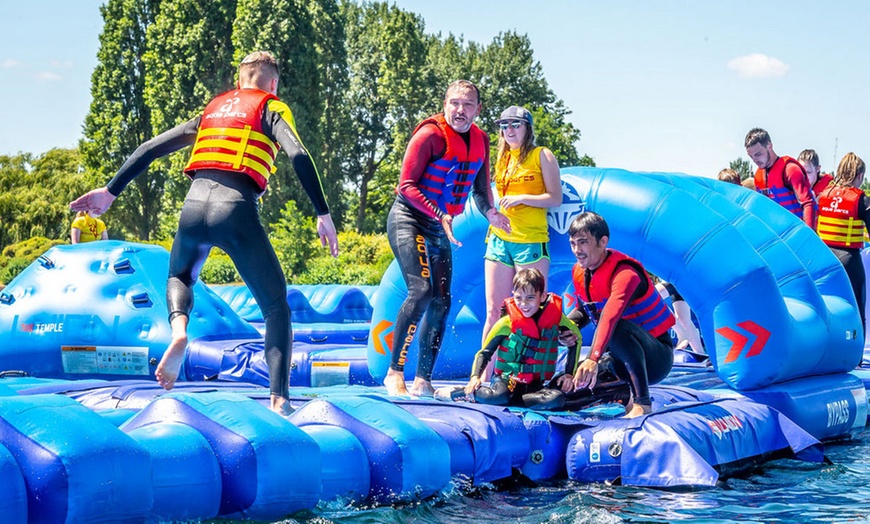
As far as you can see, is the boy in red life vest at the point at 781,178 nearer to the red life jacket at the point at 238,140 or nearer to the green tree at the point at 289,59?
the red life jacket at the point at 238,140

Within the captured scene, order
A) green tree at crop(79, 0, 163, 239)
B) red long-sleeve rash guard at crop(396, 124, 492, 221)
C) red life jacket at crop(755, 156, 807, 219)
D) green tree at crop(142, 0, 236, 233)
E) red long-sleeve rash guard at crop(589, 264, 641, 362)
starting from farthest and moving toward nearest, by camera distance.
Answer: green tree at crop(79, 0, 163, 239)
green tree at crop(142, 0, 236, 233)
red life jacket at crop(755, 156, 807, 219)
red long-sleeve rash guard at crop(396, 124, 492, 221)
red long-sleeve rash guard at crop(589, 264, 641, 362)

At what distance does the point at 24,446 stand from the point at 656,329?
3015 mm

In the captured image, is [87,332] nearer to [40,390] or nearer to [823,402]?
[40,390]

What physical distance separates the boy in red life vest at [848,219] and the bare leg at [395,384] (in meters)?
3.78

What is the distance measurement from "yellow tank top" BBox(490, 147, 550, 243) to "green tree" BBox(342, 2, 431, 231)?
2743cm

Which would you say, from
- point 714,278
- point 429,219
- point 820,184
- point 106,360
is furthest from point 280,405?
point 820,184

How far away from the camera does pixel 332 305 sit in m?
11.8

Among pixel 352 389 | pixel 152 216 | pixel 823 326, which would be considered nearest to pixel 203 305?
pixel 352 389

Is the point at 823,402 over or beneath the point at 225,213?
beneath

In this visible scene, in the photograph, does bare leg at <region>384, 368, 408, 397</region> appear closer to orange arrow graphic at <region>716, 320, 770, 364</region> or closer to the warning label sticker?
orange arrow graphic at <region>716, 320, 770, 364</region>

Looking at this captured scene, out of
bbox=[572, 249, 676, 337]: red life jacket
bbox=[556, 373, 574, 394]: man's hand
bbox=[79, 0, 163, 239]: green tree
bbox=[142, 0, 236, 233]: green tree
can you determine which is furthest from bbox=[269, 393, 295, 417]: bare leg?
bbox=[79, 0, 163, 239]: green tree

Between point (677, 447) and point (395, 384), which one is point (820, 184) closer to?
point (395, 384)

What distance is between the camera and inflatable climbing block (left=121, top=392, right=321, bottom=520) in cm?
339

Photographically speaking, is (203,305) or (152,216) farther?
(152,216)
